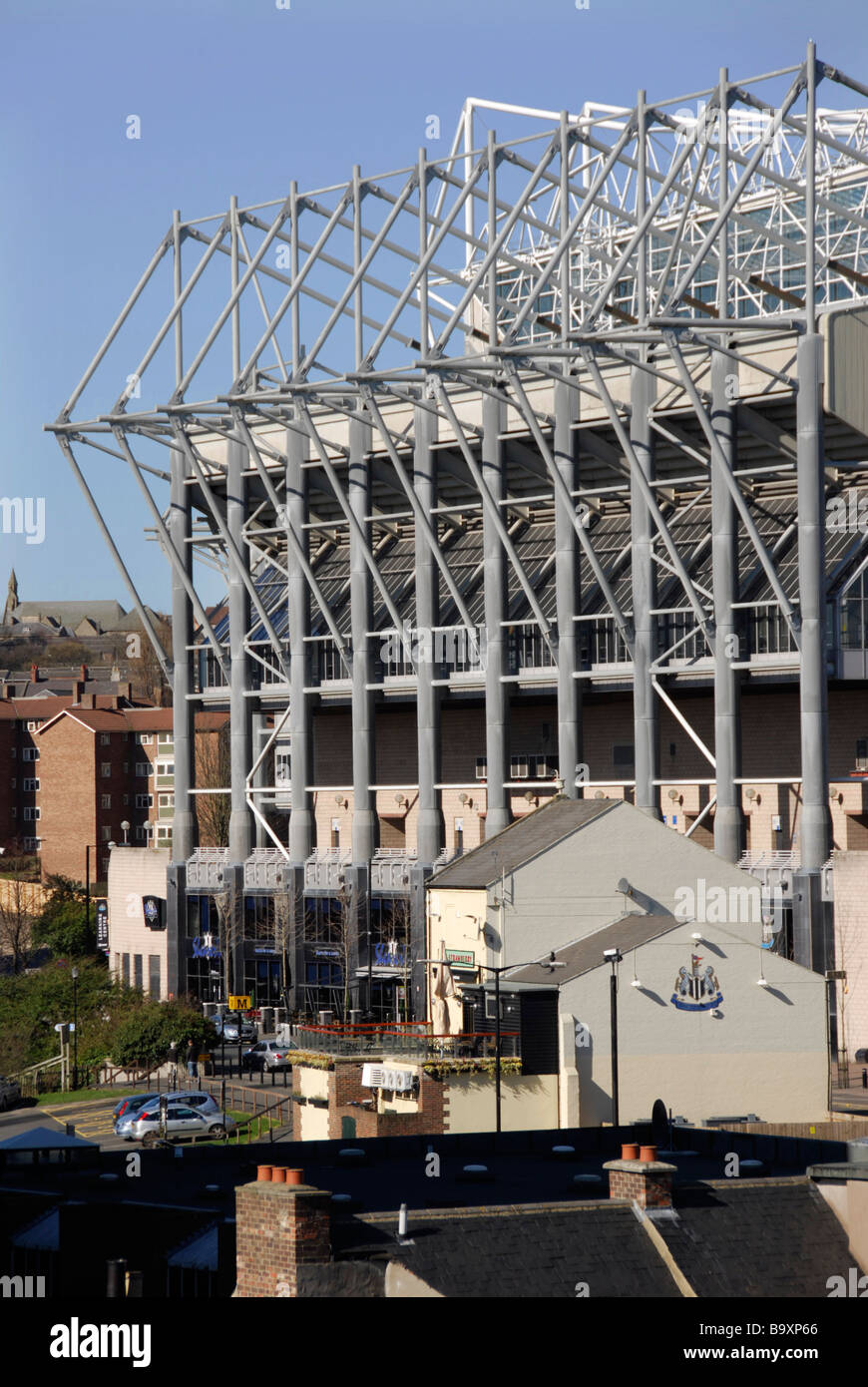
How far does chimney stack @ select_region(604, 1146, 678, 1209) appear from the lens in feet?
79.4

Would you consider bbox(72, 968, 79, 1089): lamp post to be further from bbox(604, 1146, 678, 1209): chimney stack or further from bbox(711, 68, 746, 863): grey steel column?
bbox(604, 1146, 678, 1209): chimney stack

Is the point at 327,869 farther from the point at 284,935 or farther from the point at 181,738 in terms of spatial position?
the point at 181,738

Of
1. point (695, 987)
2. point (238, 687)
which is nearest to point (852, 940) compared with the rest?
point (695, 987)

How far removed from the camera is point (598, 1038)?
46969 millimetres

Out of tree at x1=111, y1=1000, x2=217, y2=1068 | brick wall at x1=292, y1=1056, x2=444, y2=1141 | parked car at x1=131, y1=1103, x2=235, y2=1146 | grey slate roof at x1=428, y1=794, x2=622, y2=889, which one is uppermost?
grey slate roof at x1=428, y1=794, x2=622, y2=889

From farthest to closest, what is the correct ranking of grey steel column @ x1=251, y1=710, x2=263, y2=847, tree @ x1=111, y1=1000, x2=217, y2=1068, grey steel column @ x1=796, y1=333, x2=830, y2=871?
grey steel column @ x1=251, y1=710, x2=263, y2=847 → tree @ x1=111, y1=1000, x2=217, y2=1068 → grey steel column @ x1=796, y1=333, x2=830, y2=871

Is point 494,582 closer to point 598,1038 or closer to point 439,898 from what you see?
point 439,898

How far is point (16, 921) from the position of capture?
116 metres

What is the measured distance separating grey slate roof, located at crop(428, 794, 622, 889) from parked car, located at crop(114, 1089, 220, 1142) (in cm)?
871

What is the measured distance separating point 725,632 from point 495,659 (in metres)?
11.4

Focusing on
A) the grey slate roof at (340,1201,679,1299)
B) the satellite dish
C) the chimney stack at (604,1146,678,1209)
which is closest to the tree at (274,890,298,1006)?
the satellite dish

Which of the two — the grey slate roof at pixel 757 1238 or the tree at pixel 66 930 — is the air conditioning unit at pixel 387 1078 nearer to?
the grey slate roof at pixel 757 1238

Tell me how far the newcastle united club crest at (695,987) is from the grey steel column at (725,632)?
885 inches
